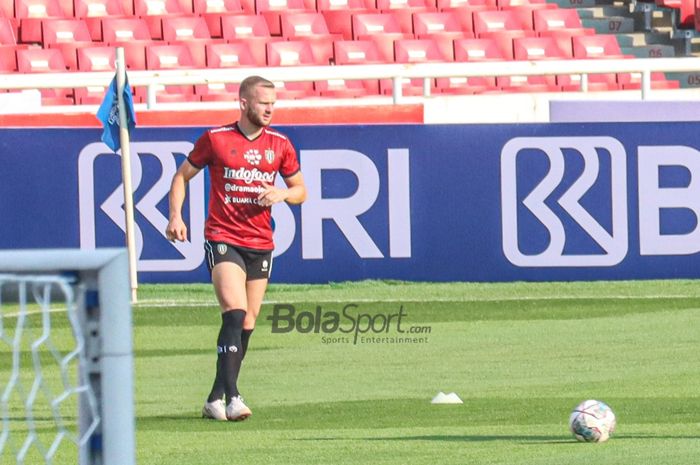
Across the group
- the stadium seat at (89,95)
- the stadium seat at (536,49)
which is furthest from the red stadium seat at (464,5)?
the stadium seat at (89,95)

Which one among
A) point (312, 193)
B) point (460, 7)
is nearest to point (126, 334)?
point (312, 193)

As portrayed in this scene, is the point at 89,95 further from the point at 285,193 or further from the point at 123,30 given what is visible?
the point at 285,193

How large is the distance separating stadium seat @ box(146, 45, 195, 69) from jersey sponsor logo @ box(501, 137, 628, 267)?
235 inches

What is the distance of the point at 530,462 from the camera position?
7.45 meters

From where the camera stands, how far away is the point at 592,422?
800 centimetres

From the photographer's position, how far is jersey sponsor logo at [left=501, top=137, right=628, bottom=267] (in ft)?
51.4

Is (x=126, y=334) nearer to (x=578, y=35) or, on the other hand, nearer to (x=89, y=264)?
(x=89, y=264)

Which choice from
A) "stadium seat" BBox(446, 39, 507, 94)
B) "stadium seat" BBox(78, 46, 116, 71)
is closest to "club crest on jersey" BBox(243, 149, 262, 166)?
"stadium seat" BBox(78, 46, 116, 71)

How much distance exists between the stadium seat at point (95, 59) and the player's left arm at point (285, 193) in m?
10.8

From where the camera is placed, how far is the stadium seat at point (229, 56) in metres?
20.5

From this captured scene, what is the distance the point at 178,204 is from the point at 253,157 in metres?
0.48

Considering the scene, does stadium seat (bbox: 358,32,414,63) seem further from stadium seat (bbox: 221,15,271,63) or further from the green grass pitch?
the green grass pitch

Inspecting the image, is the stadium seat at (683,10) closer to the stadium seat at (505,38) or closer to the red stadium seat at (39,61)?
the stadium seat at (505,38)

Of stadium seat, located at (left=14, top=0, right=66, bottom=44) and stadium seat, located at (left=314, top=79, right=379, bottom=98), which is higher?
stadium seat, located at (left=14, top=0, right=66, bottom=44)
